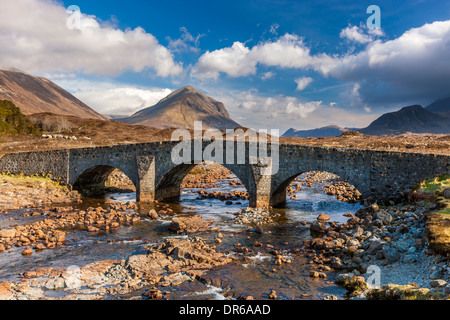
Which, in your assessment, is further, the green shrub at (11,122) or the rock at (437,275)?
the green shrub at (11,122)

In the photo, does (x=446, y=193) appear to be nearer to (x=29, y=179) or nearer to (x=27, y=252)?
(x=27, y=252)

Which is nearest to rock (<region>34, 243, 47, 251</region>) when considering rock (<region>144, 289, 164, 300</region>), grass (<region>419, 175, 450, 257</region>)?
rock (<region>144, 289, 164, 300</region>)

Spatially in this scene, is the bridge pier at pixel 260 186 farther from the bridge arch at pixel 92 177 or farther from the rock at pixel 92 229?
the bridge arch at pixel 92 177

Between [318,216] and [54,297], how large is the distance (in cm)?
1474

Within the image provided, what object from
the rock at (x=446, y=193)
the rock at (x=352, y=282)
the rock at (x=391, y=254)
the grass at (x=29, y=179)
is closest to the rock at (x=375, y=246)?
the rock at (x=391, y=254)

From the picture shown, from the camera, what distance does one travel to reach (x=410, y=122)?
176 meters

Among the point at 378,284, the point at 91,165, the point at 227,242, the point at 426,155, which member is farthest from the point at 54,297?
the point at 91,165

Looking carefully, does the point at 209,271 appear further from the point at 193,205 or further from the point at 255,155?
the point at 193,205

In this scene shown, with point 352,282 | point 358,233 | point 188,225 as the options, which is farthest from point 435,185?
point 188,225

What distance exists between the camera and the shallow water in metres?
10.2

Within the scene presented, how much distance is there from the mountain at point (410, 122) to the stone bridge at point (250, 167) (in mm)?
160151

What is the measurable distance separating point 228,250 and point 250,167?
8416mm

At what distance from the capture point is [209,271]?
11.6 metres

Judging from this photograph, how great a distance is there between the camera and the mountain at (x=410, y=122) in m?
166
